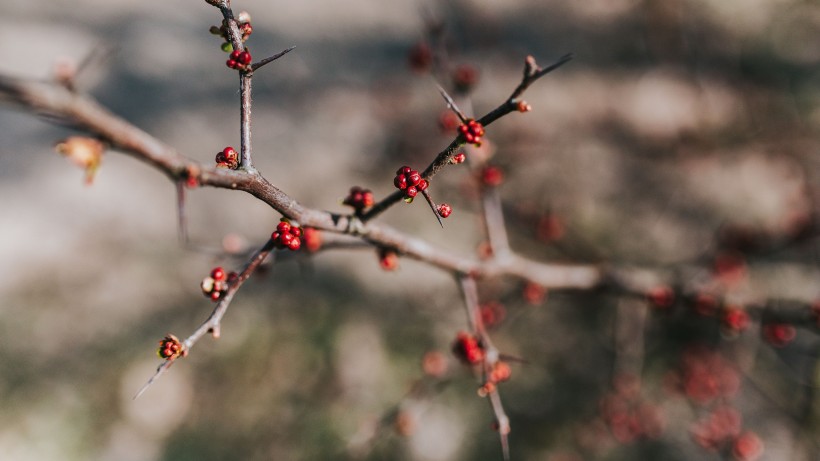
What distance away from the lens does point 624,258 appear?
498 centimetres

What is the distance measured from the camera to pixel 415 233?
524 centimetres

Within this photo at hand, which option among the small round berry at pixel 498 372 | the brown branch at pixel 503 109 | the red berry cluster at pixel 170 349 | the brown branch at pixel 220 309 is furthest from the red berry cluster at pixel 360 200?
the small round berry at pixel 498 372

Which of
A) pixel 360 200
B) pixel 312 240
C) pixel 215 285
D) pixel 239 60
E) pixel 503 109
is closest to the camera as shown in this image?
pixel 239 60

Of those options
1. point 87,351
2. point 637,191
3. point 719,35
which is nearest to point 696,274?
point 637,191

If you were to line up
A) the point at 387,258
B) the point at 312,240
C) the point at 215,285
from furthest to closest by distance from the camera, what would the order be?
the point at 312,240
the point at 387,258
the point at 215,285

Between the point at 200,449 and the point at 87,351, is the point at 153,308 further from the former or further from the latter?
the point at 200,449

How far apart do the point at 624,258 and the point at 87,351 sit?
5854 mm

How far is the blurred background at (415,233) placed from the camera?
4820 millimetres

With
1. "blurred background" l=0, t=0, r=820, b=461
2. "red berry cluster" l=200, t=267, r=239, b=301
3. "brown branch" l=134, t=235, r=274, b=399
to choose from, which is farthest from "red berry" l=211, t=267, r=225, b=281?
"blurred background" l=0, t=0, r=820, b=461

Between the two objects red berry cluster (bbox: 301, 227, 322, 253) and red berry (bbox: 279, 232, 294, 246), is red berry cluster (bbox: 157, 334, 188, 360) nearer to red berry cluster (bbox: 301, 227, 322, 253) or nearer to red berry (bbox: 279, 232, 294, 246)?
red berry (bbox: 279, 232, 294, 246)

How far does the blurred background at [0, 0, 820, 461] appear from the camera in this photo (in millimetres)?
4820

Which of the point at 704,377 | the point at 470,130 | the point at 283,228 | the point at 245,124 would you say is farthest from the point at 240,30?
the point at 704,377

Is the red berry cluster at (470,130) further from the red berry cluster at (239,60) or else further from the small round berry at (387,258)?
the small round berry at (387,258)

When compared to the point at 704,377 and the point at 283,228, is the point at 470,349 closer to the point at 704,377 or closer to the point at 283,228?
the point at 283,228
